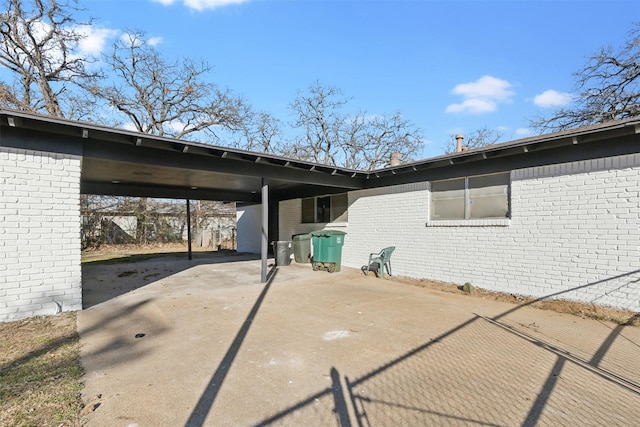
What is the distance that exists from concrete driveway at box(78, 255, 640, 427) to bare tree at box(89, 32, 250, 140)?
17.8 metres

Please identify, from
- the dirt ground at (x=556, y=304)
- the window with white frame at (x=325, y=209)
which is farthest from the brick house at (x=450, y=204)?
the window with white frame at (x=325, y=209)

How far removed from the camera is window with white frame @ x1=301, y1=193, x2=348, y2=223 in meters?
10.7

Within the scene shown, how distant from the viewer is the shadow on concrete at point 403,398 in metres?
2.36

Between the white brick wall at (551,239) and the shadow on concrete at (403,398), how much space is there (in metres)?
2.13

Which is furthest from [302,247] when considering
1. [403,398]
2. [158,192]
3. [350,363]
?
[403,398]

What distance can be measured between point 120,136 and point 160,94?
60.6 ft

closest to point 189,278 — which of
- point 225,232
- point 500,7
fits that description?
point 500,7

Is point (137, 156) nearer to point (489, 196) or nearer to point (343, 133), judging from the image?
point (489, 196)

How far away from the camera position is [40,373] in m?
3.04

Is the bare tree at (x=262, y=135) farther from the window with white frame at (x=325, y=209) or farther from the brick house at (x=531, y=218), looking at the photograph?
the brick house at (x=531, y=218)

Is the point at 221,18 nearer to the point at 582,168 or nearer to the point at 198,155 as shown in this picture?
the point at 198,155

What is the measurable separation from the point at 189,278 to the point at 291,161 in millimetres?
4248

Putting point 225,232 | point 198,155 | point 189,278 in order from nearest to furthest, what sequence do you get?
A: point 198,155, point 189,278, point 225,232

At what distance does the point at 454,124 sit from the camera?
2291cm
